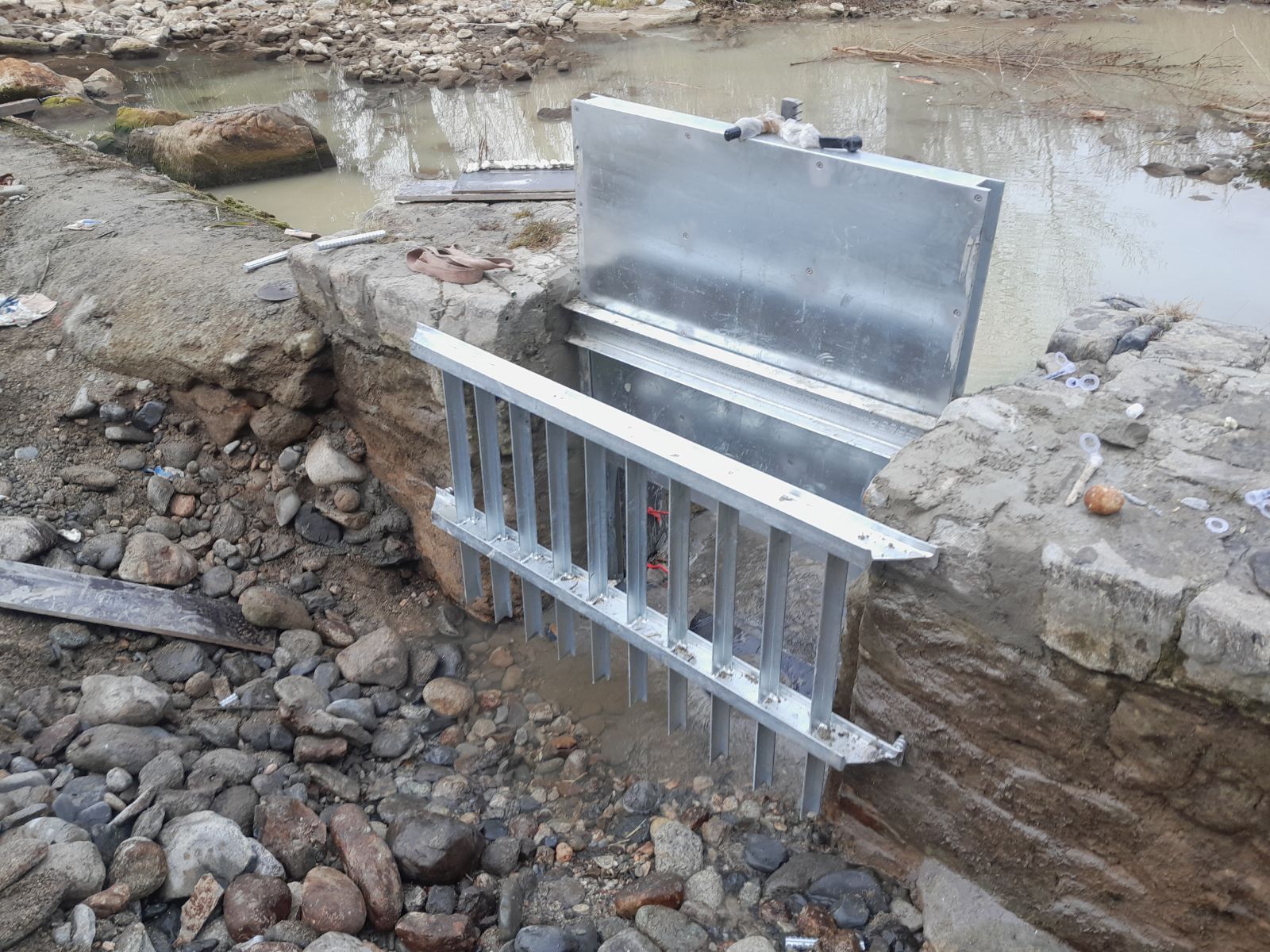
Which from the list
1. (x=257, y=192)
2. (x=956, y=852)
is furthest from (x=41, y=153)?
(x=956, y=852)

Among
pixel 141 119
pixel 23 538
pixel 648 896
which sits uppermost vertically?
pixel 141 119

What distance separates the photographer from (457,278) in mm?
3609

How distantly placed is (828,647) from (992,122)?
30.6ft

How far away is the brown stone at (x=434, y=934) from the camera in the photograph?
2.62m

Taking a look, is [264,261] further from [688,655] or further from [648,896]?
[648,896]

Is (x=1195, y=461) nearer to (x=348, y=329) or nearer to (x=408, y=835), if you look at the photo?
(x=408, y=835)

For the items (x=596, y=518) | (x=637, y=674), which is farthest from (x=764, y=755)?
(x=596, y=518)

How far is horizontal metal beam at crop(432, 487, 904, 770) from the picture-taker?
2568mm

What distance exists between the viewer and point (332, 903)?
2592 millimetres

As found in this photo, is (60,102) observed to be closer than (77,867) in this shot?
No

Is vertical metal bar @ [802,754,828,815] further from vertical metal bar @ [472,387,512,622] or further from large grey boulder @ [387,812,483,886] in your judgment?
vertical metal bar @ [472,387,512,622]

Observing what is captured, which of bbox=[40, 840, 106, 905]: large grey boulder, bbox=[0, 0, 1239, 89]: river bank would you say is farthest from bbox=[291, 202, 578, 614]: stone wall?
bbox=[0, 0, 1239, 89]: river bank

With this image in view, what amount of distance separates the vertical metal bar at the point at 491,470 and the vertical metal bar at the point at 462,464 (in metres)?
0.07

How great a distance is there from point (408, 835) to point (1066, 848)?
5.83ft
